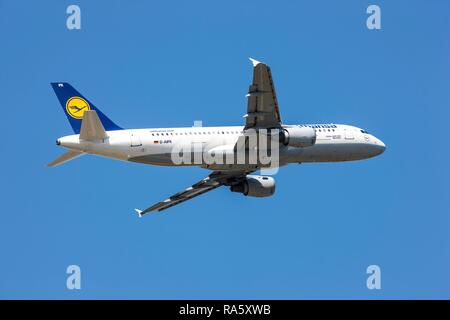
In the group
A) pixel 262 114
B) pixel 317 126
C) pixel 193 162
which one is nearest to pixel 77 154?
pixel 193 162

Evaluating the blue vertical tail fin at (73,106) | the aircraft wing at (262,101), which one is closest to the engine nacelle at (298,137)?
the aircraft wing at (262,101)

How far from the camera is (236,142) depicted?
51.2 metres

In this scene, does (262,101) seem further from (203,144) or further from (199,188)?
(199,188)

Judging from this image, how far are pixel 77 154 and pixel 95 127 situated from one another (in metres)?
2.17

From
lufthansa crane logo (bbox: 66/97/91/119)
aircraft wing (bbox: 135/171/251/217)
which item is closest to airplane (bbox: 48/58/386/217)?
lufthansa crane logo (bbox: 66/97/91/119)

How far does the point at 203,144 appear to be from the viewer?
5091cm

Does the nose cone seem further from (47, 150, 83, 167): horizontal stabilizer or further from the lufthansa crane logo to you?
(47, 150, 83, 167): horizontal stabilizer

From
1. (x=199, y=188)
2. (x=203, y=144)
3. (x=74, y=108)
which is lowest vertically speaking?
(x=199, y=188)

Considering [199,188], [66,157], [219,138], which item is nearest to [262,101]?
[219,138]

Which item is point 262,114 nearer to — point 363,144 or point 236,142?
point 236,142

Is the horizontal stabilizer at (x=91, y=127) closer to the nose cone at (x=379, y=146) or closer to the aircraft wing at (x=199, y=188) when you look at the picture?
the aircraft wing at (x=199, y=188)

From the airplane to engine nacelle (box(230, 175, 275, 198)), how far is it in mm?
1347

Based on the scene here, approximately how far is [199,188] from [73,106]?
10612 millimetres

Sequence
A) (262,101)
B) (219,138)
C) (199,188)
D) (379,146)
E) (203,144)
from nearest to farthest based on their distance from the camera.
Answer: (262,101), (203,144), (219,138), (379,146), (199,188)
